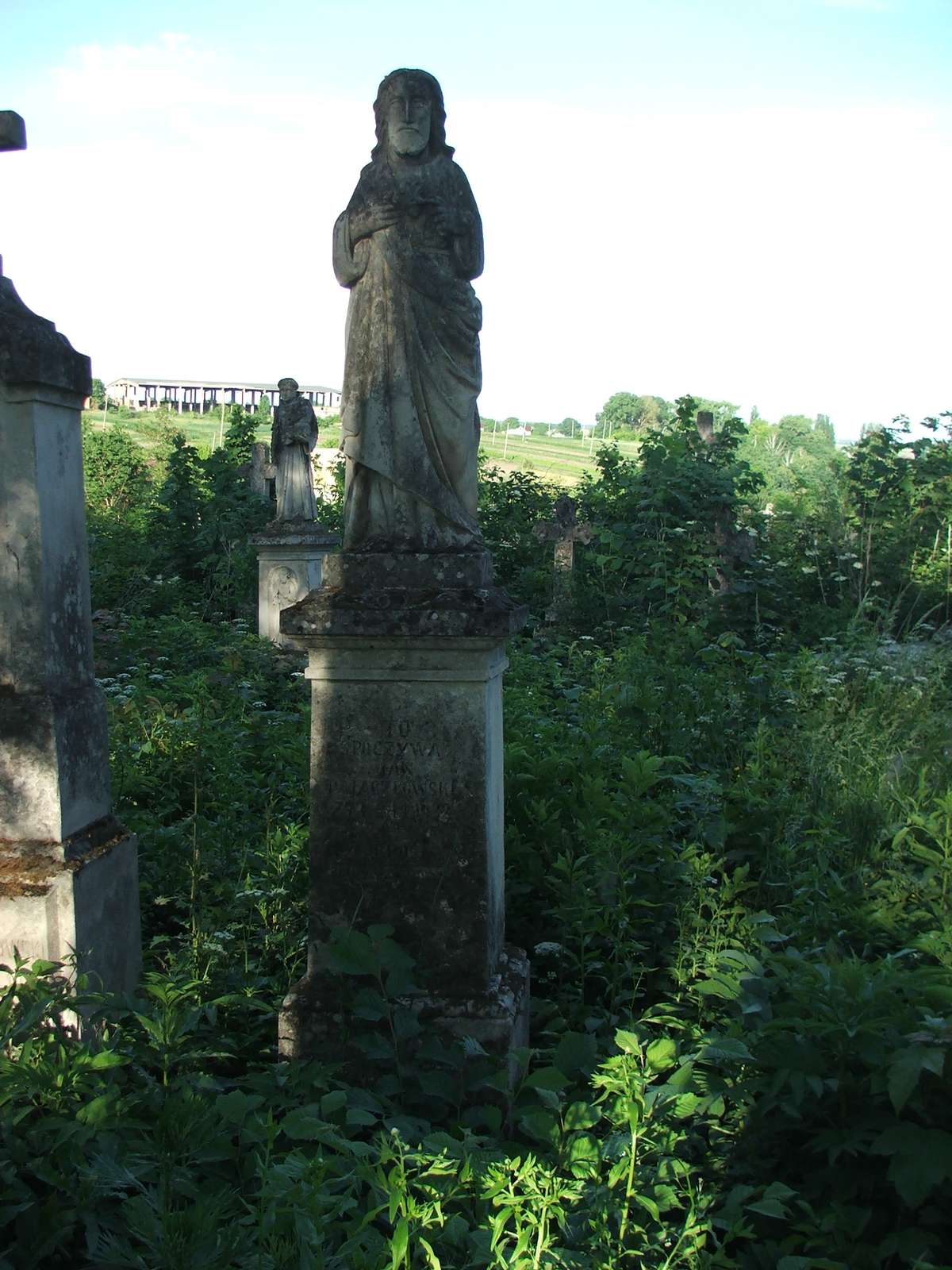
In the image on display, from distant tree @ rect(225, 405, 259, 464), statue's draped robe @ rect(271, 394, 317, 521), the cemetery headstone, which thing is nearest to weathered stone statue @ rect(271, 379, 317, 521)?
statue's draped robe @ rect(271, 394, 317, 521)

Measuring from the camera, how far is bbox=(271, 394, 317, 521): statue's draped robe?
11.1 metres

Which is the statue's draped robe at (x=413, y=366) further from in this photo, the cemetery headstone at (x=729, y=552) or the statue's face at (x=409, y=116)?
the cemetery headstone at (x=729, y=552)

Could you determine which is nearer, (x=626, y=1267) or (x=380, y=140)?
(x=626, y=1267)

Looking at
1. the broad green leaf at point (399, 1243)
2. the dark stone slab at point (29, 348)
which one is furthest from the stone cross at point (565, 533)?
the broad green leaf at point (399, 1243)

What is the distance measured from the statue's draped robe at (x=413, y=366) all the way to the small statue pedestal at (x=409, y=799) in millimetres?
164

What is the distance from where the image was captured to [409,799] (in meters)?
3.50

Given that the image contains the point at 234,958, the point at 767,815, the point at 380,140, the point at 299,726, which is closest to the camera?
the point at 380,140

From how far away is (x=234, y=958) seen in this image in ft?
13.0

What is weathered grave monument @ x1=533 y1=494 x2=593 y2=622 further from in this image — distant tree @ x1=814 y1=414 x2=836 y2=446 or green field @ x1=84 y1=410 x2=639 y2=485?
distant tree @ x1=814 y1=414 x2=836 y2=446

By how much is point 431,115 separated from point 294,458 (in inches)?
304

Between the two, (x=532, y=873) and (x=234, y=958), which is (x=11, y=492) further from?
(x=532, y=873)

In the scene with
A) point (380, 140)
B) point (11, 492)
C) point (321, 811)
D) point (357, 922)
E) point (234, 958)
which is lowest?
point (234, 958)

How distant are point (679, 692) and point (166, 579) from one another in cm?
848

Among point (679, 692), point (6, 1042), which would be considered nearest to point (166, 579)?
point (679, 692)
